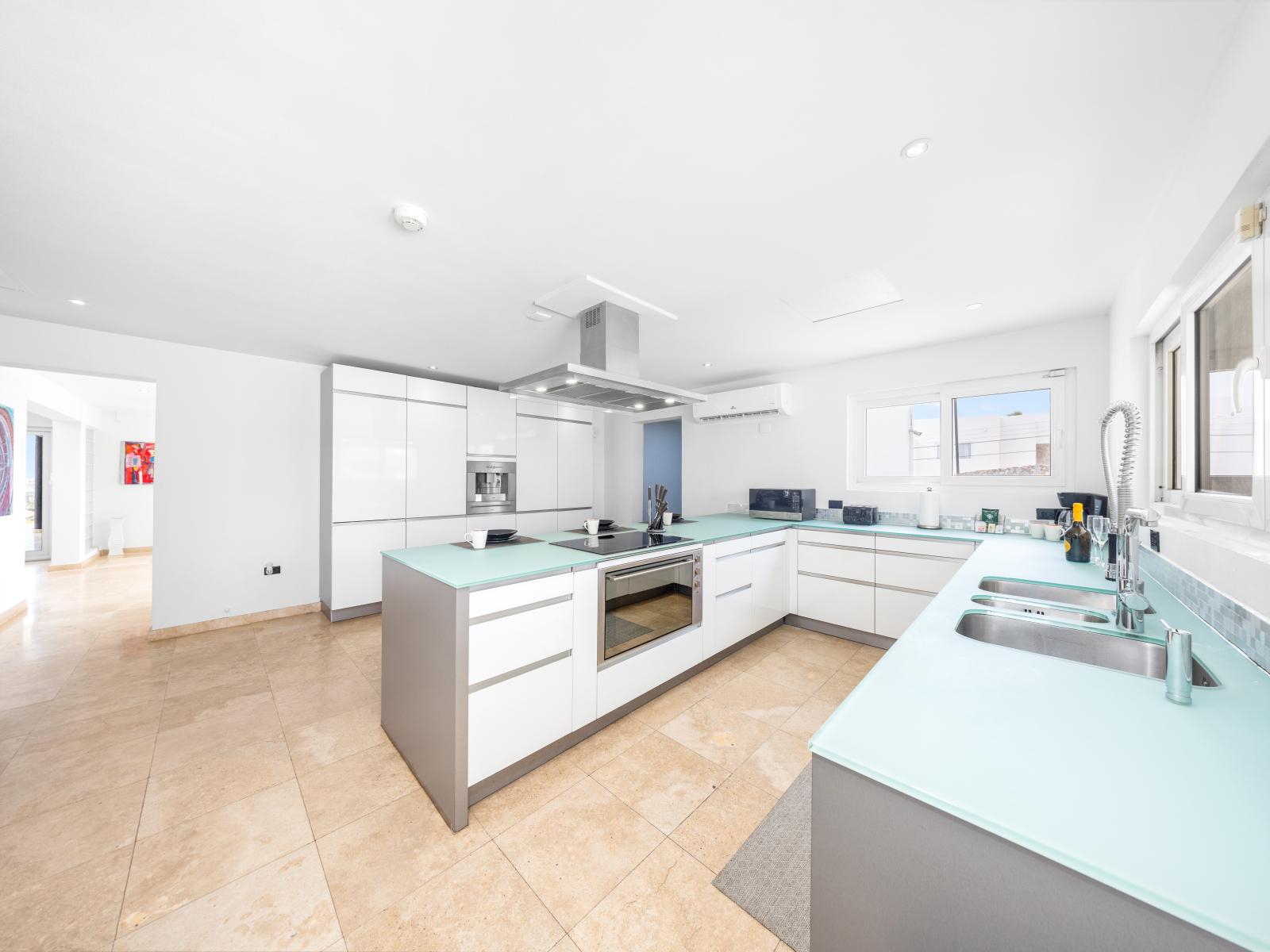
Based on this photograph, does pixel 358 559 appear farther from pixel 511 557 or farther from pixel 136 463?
pixel 136 463

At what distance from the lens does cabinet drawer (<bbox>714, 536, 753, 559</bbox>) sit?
121 inches

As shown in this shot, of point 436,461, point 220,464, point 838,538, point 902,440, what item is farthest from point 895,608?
point 220,464

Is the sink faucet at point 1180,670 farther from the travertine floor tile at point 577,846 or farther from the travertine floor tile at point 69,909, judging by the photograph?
the travertine floor tile at point 69,909

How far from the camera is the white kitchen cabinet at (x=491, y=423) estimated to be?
4.79m

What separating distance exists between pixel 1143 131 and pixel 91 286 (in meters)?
4.92

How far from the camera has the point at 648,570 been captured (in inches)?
97.7

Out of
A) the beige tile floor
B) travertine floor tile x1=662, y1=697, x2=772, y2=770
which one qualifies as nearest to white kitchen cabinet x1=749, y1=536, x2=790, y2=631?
the beige tile floor

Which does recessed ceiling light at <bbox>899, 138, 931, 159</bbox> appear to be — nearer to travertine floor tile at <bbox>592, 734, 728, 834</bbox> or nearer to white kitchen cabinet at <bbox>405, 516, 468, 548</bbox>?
travertine floor tile at <bbox>592, 734, 728, 834</bbox>

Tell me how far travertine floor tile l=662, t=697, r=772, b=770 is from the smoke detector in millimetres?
2670

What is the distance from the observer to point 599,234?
2.02 m

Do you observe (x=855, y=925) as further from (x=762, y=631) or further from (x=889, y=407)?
(x=889, y=407)

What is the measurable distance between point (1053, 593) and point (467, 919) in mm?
2438

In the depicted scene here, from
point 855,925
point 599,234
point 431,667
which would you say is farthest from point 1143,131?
point 431,667

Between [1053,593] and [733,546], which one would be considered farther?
[733,546]
